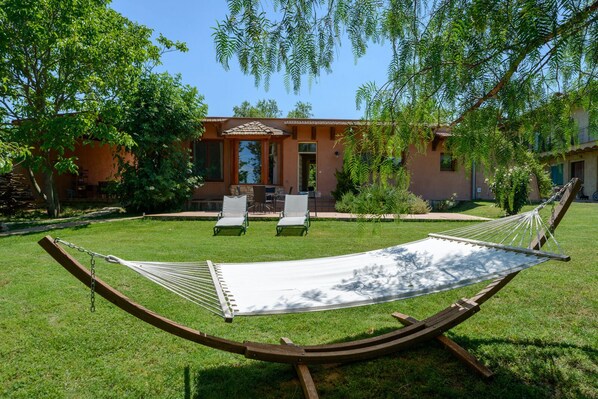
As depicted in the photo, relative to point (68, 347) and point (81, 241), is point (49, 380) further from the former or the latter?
point (81, 241)

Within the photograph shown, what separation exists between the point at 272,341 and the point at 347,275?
2.83 feet

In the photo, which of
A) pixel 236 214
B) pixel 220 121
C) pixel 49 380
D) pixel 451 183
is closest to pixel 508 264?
pixel 49 380

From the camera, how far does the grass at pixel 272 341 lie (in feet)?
8.16

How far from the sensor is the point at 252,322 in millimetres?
3566

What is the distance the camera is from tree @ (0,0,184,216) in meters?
9.99

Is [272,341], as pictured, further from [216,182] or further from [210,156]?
[210,156]

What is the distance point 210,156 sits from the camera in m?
15.7

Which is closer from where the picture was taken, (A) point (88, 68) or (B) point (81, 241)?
(B) point (81, 241)

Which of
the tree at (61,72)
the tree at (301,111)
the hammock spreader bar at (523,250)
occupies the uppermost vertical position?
the tree at (301,111)

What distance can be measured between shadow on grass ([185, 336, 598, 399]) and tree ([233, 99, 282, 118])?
132 feet

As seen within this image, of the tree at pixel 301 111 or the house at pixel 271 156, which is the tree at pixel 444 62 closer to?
the house at pixel 271 156

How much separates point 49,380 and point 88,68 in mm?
10609

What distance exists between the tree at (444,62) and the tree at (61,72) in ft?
30.0

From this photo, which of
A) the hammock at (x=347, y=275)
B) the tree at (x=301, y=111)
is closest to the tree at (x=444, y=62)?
the hammock at (x=347, y=275)
